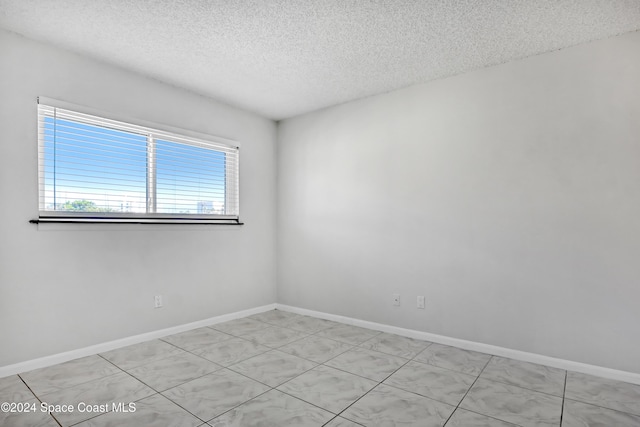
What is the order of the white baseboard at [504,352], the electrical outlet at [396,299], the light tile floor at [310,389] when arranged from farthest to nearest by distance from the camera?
the electrical outlet at [396,299]
the white baseboard at [504,352]
the light tile floor at [310,389]

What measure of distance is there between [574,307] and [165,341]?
339 centimetres

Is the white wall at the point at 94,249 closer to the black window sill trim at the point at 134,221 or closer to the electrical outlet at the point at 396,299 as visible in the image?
the black window sill trim at the point at 134,221

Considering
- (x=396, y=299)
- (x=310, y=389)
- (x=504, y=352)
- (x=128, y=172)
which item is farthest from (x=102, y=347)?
(x=504, y=352)

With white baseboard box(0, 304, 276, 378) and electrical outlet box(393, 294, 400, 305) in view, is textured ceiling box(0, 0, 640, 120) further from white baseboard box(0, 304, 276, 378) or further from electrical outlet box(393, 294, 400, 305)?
white baseboard box(0, 304, 276, 378)

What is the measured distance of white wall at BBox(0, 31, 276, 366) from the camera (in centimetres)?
252

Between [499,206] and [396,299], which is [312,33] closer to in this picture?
[499,206]

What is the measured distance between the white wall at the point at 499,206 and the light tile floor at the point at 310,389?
384 millimetres

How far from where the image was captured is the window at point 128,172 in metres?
2.74

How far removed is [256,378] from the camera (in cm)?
246

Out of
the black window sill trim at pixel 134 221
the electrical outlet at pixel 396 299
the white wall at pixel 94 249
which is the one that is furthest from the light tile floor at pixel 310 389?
the black window sill trim at pixel 134 221

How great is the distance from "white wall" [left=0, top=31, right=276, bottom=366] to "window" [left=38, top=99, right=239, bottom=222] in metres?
0.10

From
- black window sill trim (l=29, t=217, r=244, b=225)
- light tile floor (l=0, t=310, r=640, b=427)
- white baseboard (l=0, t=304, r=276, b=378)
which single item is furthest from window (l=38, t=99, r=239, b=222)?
light tile floor (l=0, t=310, r=640, b=427)

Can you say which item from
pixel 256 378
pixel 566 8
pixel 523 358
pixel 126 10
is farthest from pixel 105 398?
pixel 566 8

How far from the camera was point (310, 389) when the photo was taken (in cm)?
230
